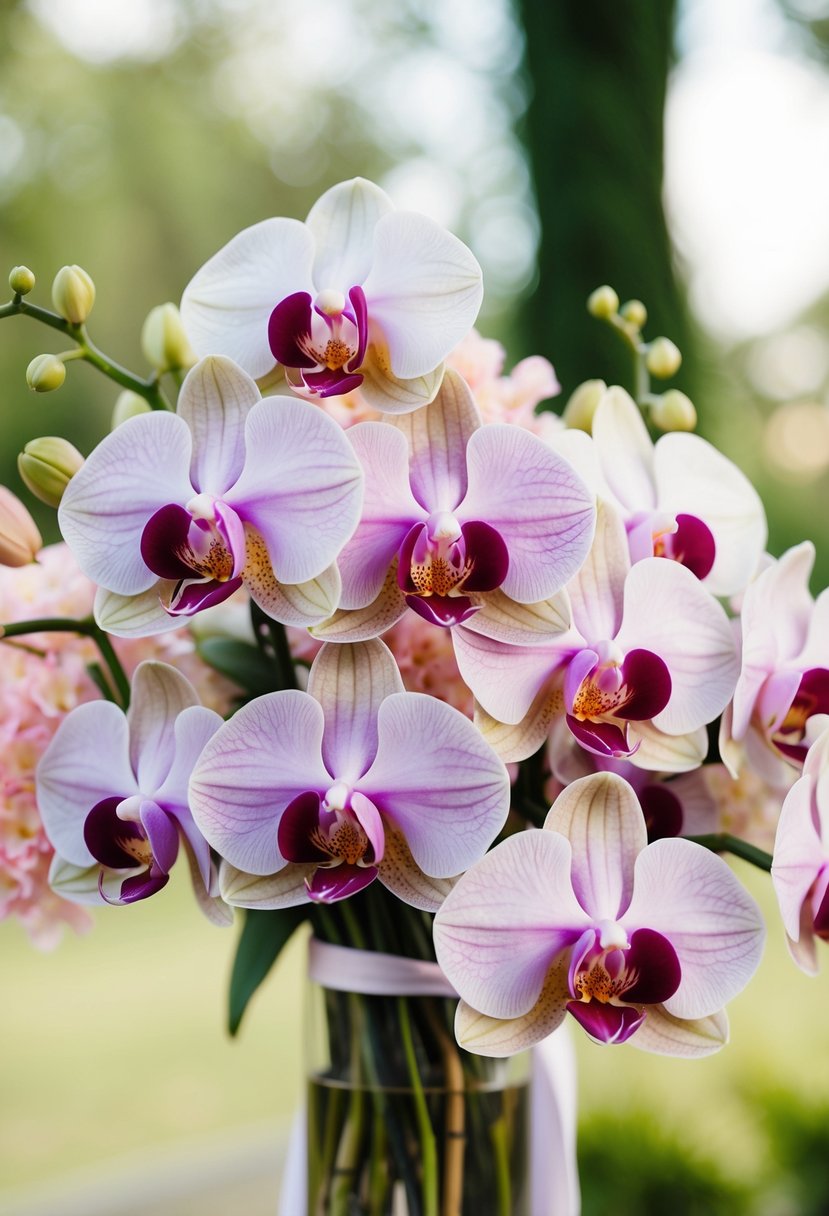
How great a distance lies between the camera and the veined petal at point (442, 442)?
39cm

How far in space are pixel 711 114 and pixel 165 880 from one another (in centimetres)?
204

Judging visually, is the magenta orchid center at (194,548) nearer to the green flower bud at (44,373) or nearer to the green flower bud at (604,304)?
the green flower bud at (44,373)

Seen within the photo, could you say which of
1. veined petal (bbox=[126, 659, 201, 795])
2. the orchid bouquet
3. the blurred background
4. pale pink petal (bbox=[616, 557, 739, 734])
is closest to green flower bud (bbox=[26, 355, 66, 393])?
the orchid bouquet

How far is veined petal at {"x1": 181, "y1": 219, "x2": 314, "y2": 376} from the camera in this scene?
1.31 ft

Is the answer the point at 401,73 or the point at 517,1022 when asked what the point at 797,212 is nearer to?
the point at 401,73

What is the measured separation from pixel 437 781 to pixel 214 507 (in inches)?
4.6

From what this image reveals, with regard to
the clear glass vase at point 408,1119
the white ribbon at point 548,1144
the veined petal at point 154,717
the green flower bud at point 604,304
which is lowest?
the white ribbon at point 548,1144

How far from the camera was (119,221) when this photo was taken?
273cm

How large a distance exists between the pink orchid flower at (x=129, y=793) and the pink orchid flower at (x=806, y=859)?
7.4 inches

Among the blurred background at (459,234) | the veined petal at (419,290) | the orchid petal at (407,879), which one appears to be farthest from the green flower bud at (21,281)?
the blurred background at (459,234)

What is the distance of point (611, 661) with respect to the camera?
376 mm

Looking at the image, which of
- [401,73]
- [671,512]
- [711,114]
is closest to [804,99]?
[711,114]

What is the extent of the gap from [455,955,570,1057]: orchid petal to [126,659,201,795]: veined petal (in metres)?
0.14

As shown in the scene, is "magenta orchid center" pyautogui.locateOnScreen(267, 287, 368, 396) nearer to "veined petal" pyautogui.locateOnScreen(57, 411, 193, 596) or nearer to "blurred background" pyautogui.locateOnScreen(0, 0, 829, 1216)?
"veined petal" pyautogui.locateOnScreen(57, 411, 193, 596)
